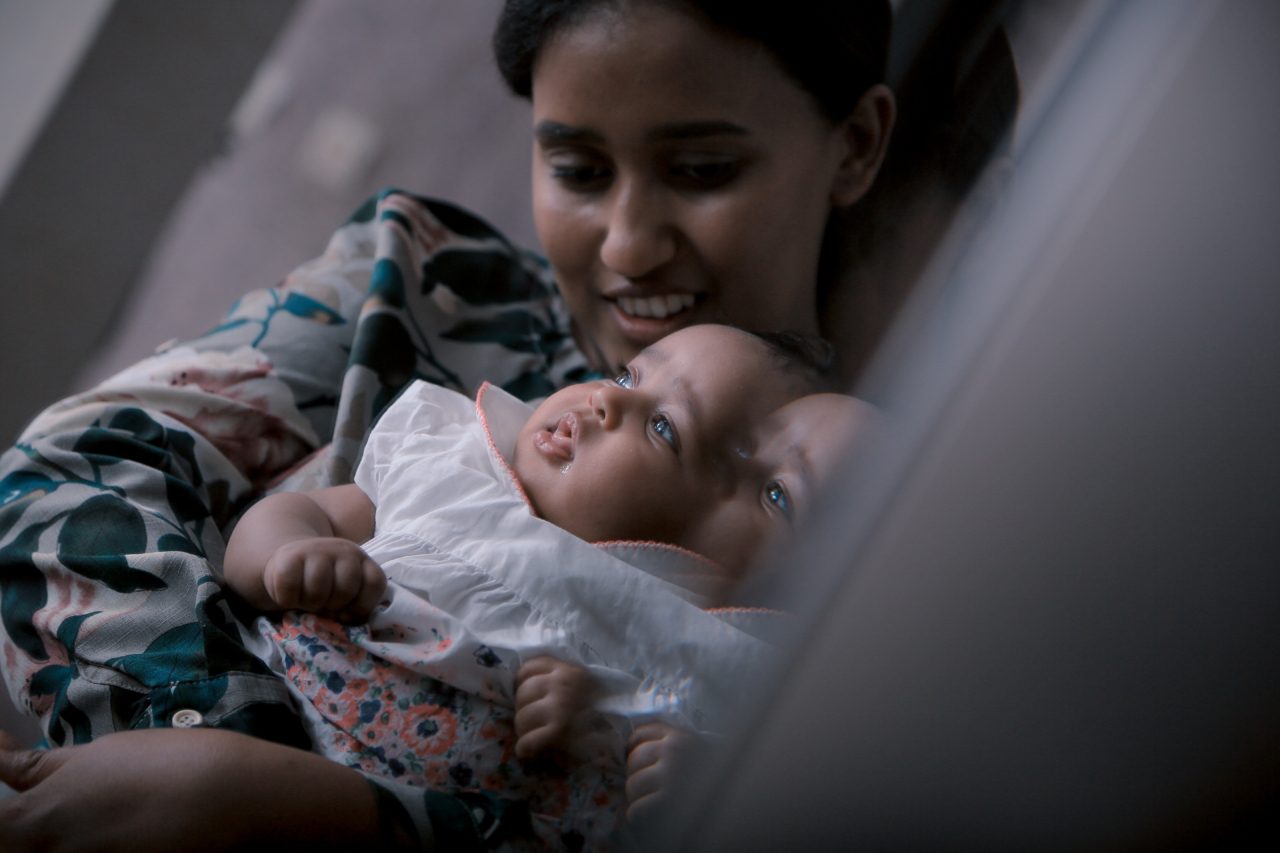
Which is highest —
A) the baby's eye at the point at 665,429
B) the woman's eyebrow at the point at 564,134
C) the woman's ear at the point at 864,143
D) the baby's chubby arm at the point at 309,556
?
the woman's ear at the point at 864,143

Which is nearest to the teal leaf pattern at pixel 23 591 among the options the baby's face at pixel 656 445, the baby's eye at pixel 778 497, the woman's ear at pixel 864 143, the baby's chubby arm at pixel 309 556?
the baby's chubby arm at pixel 309 556

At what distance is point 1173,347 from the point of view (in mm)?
315

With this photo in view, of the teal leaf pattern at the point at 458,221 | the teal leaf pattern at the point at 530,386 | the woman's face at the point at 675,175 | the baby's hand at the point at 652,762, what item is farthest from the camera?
the teal leaf pattern at the point at 458,221

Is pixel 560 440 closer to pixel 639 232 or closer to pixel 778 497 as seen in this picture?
pixel 778 497

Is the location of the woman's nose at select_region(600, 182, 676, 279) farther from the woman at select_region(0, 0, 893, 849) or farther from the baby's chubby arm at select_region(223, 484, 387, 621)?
the baby's chubby arm at select_region(223, 484, 387, 621)

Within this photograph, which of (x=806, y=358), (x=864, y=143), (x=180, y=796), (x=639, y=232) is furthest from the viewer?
(x=864, y=143)

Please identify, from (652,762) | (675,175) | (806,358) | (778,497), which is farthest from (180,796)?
(675,175)

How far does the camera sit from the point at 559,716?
0.48 metres

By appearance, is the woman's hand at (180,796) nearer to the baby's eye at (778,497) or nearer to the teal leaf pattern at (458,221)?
the baby's eye at (778,497)

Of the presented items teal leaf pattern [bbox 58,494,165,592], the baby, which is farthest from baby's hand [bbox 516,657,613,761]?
teal leaf pattern [bbox 58,494,165,592]

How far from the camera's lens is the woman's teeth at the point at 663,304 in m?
0.81

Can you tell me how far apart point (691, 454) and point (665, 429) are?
21 millimetres

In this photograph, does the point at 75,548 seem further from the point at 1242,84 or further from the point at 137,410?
the point at 1242,84

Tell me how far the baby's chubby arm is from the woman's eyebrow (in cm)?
31
